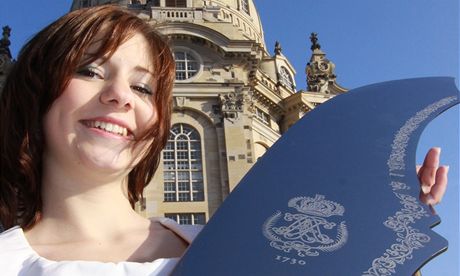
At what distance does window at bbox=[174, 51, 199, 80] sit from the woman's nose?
22877mm

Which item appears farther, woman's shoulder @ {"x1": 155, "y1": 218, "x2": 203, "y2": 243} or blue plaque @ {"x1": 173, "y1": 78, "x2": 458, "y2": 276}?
woman's shoulder @ {"x1": 155, "y1": 218, "x2": 203, "y2": 243}

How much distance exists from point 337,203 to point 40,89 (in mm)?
1582

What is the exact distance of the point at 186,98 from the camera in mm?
24438

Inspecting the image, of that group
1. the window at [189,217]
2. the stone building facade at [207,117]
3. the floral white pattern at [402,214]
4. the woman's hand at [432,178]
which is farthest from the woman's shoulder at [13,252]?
the window at [189,217]

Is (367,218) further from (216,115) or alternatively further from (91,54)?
(216,115)

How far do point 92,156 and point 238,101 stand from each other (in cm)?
2214

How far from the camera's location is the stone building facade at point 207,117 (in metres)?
22.6

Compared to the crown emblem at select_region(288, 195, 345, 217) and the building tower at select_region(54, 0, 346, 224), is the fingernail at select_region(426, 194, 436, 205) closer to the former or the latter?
the crown emblem at select_region(288, 195, 345, 217)

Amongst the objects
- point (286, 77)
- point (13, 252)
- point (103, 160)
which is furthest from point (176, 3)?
point (13, 252)

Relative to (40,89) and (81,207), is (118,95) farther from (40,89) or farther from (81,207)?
(81,207)

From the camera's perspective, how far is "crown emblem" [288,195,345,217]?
2080 millimetres

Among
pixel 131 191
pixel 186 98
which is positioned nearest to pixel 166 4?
pixel 186 98

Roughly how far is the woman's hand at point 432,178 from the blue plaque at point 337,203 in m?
0.20

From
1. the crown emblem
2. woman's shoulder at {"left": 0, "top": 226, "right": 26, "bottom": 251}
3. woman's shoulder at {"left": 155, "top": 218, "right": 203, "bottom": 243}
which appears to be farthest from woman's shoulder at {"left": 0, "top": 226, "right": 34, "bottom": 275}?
the crown emblem
